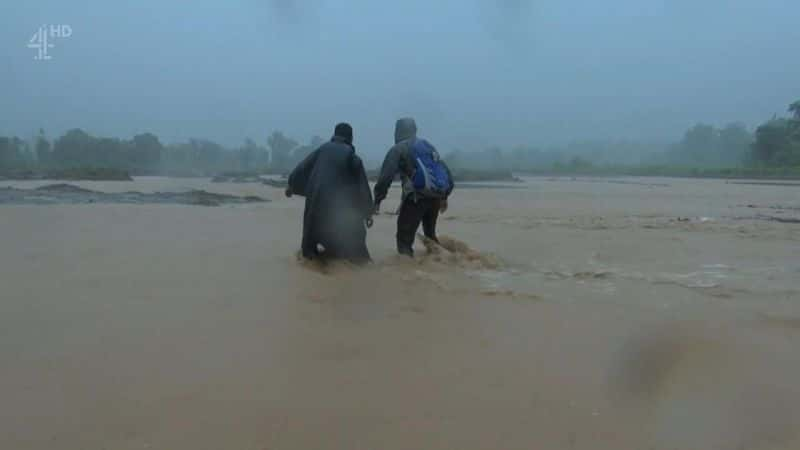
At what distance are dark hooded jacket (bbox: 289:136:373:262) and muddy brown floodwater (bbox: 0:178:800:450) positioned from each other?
0.32 meters

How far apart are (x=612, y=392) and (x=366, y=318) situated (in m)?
1.49

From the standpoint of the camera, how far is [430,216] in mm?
6391

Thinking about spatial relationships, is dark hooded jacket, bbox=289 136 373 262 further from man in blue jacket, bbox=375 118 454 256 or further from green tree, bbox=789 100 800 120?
green tree, bbox=789 100 800 120

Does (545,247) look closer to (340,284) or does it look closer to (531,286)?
(531,286)

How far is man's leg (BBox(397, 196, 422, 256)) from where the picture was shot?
616 centimetres

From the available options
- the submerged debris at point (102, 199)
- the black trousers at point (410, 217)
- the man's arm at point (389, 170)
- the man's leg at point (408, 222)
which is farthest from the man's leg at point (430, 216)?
the submerged debris at point (102, 199)

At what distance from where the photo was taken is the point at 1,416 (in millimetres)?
2338

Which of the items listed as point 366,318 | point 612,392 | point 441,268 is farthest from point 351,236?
point 612,392

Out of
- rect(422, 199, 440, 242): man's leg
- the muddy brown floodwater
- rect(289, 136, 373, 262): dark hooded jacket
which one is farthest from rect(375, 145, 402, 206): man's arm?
the muddy brown floodwater

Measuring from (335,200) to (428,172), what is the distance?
91cm

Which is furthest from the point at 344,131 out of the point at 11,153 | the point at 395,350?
the point at 11,153

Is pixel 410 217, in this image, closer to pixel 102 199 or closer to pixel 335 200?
pixel 335 200

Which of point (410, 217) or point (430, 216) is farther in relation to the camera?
point (430, 216)

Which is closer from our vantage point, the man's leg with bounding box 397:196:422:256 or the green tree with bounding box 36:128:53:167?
the man's leg with bounding box 397:196:422:256
